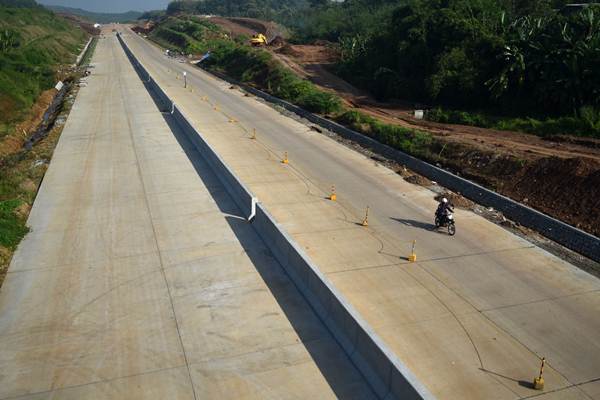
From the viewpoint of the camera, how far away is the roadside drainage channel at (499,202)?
18.2 metres

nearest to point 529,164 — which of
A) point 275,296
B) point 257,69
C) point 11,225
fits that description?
point 275,296

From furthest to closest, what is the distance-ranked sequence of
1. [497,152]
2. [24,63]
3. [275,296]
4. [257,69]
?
[257,69], [24,63], [497,152], [275,296]

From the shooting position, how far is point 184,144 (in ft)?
98.8

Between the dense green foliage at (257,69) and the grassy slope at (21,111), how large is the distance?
61.8 ft

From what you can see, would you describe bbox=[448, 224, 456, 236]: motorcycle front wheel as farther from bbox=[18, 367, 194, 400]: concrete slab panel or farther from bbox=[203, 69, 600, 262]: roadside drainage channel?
bbox=[18, 367, 194, 400]: concrete slab panel

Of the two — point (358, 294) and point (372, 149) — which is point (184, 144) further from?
point (358, 294)

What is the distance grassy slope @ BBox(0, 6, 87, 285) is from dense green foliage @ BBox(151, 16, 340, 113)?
742 inches

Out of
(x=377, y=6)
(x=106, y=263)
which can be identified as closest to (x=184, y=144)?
(x=106, y=263)

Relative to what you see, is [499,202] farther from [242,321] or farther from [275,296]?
[242,321]

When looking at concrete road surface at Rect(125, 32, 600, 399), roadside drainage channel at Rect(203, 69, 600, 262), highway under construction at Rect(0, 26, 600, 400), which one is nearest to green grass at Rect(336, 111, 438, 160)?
roadside drainage channel at Rect(203, 69, 600, 262)

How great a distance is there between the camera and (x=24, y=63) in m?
58.5

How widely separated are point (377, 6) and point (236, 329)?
91.0m

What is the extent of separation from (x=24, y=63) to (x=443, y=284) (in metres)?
57.0

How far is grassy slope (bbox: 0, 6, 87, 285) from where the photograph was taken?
1908 centimetres
